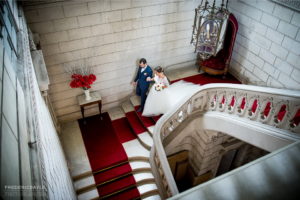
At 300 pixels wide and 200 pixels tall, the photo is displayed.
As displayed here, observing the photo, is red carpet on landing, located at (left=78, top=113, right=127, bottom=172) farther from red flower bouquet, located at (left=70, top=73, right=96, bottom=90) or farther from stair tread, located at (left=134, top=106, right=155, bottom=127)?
red flower bouquet, located at (left=70, top=73, right=96, bottom=90)

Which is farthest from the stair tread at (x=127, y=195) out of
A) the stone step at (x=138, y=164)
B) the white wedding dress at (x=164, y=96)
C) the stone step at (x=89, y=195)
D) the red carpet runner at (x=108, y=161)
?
the white wedding dress at (x=164, y=96)

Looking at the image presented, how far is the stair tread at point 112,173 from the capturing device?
6.44 metres

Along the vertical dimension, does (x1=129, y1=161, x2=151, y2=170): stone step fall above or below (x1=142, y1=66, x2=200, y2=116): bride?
below

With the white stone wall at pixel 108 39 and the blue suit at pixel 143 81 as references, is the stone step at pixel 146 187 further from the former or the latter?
the white stone wall at pixel 108 39

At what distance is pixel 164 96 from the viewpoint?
6.68 m

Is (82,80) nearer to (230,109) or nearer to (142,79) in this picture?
(142,79)

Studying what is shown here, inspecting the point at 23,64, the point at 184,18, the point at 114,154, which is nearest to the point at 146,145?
the point at 114,154

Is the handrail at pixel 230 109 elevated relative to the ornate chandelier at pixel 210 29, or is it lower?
lower

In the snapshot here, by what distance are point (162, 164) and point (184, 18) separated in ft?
14.0

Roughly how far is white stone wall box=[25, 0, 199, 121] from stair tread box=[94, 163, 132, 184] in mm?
2069

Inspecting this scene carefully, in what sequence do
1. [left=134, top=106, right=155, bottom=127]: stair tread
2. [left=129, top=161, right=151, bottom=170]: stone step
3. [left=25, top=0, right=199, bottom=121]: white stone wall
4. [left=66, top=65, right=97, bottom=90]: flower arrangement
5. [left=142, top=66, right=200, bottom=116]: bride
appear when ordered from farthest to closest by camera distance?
[left=134, top=106, right=155, bottom=127]: stair tread, [left=129, top=161, right=151, bottom=170]: stone step, [left=142, top=66, right=200, bottom=116]: bride, [left=66, top=65, right=97, bottom=90]: flower arrangement, [left=25, top=0, right=199, bottom=121]: white stone wall

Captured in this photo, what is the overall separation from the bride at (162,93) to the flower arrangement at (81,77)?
163 centimetres

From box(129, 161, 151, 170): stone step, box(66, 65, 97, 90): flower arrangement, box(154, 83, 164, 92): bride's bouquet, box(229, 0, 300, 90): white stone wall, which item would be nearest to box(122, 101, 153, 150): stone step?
box(129, 161, 151, 170): stone step

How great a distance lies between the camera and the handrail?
4.75m
